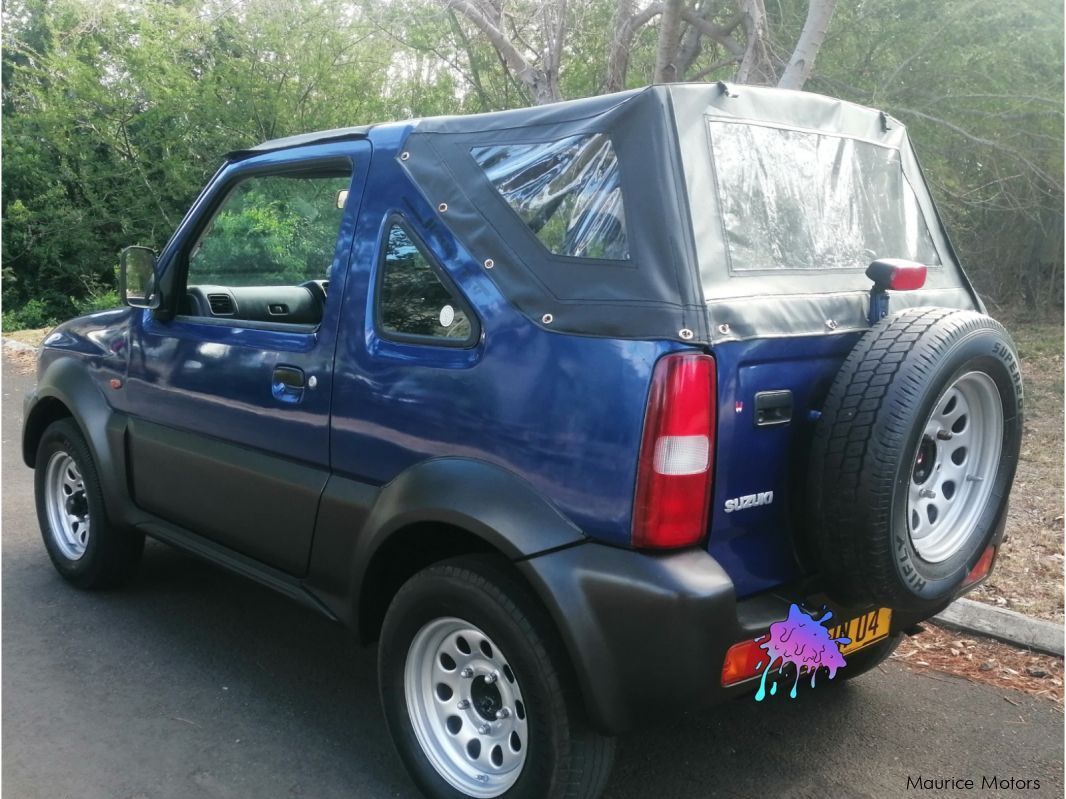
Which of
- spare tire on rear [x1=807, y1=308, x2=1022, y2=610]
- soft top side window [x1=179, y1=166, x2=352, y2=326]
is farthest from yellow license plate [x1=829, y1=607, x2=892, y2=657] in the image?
soft top side window [x1=179, y1=166, x2=352, y2=326]

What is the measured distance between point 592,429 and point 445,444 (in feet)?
1.65

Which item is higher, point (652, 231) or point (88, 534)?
point (652, 231)

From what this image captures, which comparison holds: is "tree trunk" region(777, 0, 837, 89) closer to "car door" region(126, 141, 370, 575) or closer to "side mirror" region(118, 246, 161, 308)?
"car door" region(126, 141, 370, 575)

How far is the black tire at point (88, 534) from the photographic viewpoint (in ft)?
14.0

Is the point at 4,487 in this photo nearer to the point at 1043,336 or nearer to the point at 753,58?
the point at 753,58

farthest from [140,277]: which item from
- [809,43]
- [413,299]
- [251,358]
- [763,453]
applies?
[809,43]

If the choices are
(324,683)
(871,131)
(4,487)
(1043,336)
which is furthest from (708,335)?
(1043,336)

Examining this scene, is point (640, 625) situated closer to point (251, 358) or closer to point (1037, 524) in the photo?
point (251, 358)

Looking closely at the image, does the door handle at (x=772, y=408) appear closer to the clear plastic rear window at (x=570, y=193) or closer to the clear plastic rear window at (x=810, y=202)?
the clear plastic rear window at (x=810, y=202)

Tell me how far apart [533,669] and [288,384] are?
132 cm

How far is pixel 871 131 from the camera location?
127 inches

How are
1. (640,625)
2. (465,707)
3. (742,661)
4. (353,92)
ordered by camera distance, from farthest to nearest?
(353,92), (465,707), (742,661), (640,625)

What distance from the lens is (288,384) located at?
10.5 feet

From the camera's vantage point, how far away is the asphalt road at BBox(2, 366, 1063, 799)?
9.93 feet
